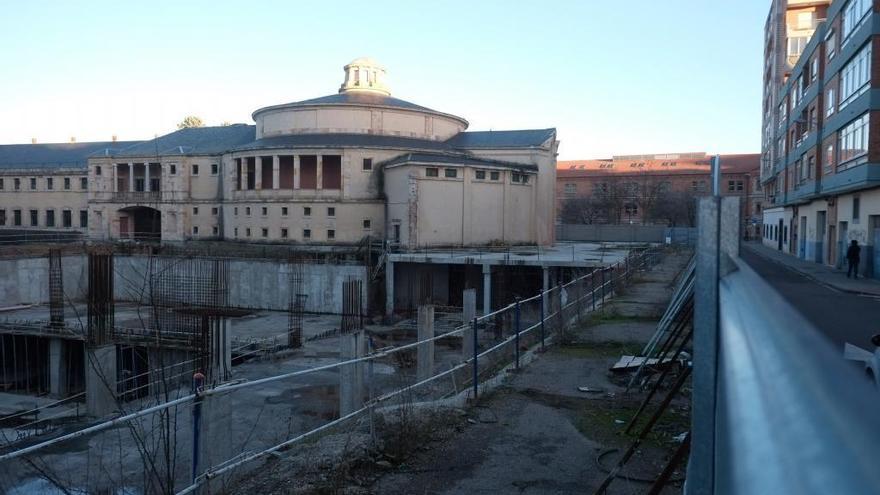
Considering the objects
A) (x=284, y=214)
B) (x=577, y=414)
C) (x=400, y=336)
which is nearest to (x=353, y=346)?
(x=577, y=414)

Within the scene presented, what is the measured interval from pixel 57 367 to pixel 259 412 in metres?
20.4

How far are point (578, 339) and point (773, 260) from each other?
34.7 m

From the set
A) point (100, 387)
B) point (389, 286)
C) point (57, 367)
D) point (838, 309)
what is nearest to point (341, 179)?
point (389, 286)

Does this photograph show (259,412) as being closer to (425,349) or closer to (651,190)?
(425,349)

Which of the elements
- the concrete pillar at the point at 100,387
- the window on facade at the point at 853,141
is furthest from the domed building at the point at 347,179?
the concrete pillar at the point at 100,387

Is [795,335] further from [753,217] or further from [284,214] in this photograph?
[753,217]

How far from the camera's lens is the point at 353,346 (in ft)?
43.4

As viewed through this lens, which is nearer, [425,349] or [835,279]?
[425,349]

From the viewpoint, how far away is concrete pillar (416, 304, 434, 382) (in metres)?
15.0

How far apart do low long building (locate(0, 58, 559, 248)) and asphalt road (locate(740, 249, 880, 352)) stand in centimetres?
2172

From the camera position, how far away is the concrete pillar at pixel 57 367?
27109mm

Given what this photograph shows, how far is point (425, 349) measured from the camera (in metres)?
15.4

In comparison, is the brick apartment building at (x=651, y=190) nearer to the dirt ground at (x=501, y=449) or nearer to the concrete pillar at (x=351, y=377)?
the concrete pillar at (x=351, y=377)

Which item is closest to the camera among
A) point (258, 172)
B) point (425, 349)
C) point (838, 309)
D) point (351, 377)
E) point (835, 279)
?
point (351, 377)
